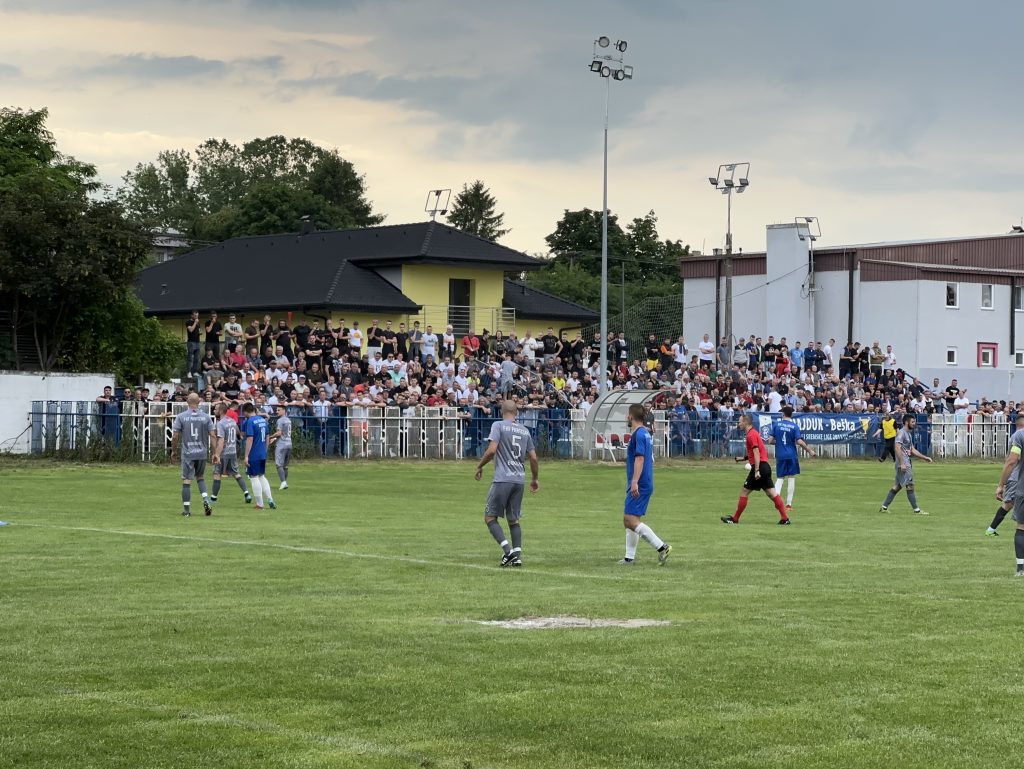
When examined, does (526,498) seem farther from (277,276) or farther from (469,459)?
(277,276)

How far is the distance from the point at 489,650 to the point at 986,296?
65167mm

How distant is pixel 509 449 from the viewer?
18.2m

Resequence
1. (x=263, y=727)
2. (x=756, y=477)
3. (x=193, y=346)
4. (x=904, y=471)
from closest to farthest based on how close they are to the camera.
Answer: (x=263, y=727), (x=756, y=477), (x=904, y=471), (x=193, y=346)

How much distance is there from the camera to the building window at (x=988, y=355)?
72.0 m

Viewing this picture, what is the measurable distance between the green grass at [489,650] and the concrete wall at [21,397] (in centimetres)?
1914

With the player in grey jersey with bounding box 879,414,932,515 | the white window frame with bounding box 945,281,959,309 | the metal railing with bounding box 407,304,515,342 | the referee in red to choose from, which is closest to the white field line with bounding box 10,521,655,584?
the referee in red

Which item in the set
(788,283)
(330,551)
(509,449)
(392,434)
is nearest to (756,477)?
(509,449)

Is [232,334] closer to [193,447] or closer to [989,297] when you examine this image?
[193,447]

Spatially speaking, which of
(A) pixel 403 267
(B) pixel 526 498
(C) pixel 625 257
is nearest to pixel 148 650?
(B) pixel 526 498

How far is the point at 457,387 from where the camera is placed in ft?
154

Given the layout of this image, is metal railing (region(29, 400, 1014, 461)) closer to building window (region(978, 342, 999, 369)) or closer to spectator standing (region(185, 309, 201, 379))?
spectator standing (region(185, 309, 201, 379))

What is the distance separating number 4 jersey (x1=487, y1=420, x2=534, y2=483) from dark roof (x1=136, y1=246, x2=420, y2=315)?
136ft

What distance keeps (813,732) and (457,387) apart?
38.1m

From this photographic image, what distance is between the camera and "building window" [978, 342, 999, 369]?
7202 centimetres
